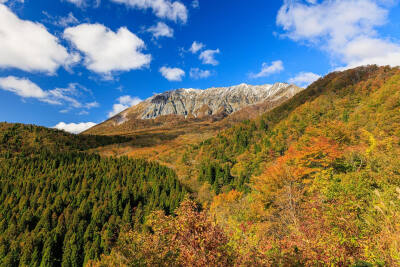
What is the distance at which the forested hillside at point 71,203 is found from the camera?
84938mm

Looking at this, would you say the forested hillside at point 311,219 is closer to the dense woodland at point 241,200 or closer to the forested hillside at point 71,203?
the dense woodland at point 241,200

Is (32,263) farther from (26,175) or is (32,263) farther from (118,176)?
(26,175)

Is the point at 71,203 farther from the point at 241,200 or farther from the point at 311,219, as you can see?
the point at 311,219

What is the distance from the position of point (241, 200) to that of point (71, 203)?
109m

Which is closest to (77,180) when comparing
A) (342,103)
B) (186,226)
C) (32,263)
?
(32,263)

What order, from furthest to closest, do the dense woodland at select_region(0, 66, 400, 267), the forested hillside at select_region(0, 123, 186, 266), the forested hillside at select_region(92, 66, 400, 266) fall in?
the forested hillside at select_region(0, 123, 186, 266) < the dense woodland at select_region(0, 66, 400, 267) < the forested hillside at select_region(92, 66, 400, 266)

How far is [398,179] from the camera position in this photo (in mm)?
22172

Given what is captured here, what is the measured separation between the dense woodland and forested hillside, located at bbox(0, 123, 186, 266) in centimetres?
66

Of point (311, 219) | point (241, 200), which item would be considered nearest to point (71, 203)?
point (241, 200)

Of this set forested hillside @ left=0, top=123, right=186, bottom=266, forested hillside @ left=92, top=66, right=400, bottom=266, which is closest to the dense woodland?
forested hillside @ left=92, top=66, right=400, bottom=266

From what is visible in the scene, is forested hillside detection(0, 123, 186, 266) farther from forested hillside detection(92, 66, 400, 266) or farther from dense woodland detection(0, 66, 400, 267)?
forested hillside detection(92, 66, 400, 266)

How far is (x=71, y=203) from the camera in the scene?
11656 centimetres

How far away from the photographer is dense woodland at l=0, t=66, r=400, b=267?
1222 centimetres

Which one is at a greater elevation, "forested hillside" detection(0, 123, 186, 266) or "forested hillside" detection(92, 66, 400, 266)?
"forested hillside" detection(92, 66, 400, 266)
